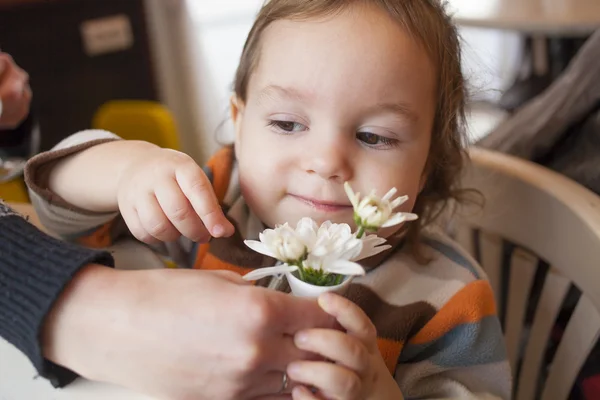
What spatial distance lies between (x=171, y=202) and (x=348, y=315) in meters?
0.22

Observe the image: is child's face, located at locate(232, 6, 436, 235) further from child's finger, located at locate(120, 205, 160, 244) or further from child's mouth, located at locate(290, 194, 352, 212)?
child's finger, located at locate(120, 205, 160, 244)

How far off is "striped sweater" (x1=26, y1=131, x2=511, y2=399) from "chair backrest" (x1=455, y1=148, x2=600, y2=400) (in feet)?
0.47

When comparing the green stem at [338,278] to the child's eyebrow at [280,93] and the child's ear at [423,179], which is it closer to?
the child's eyebrow at [280,93]

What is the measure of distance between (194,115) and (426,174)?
6.45ft

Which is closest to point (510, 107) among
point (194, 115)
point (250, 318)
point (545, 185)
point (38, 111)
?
point (194, 115)

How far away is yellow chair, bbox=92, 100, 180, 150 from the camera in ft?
5.21

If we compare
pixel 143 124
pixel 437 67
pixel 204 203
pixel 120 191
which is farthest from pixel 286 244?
pixel 143 124

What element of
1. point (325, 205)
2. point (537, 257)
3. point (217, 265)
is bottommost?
point (537, 257)

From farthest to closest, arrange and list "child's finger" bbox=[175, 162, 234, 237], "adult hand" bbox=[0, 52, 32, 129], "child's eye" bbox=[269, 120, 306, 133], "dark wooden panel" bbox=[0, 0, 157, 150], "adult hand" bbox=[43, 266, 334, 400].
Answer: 1. "dark wooden panel" bbox=[0, 0, 157, 150]
2. "adult hand" bbox=[0, 52, 32, 129]
3. "child's eye" bbox=[269, 120, 306, 133]
4. "child's finger" bbox=[175, 162, 234, 237]
5. "adult hand" bbox=[43, 266, 334, 400]

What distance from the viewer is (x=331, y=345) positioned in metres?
0.47

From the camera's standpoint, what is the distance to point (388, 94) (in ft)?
2.24

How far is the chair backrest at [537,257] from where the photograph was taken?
0.81 meters

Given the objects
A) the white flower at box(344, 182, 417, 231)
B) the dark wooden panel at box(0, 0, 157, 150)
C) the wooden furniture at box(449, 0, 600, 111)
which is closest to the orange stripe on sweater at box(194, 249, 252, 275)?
the white flower at box(344, 182, 417, 231)

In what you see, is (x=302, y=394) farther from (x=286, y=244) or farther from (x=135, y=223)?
(x=135, y=223)
